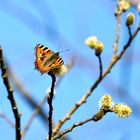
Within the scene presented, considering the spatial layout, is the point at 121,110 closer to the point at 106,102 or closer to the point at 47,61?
the point at 106,102

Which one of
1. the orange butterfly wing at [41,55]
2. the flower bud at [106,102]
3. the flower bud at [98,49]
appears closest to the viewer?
the orange butterfly wing at [41,55]

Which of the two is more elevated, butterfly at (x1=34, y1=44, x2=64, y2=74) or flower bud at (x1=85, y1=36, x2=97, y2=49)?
flower bud at (x1=85, y1=36, x2=97, y2=49)

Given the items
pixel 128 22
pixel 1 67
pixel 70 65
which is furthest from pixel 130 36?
pixel 1 67

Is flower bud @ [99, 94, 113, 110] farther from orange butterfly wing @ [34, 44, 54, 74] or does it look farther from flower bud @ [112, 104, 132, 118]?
orange butterfly wing @ [34, 44, 54, 74]

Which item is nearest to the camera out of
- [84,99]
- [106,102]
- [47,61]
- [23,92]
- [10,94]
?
[10,94]

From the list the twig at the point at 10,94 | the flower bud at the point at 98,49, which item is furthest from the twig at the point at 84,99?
the twig at the point at 10,94

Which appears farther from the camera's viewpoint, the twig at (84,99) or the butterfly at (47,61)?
the twig at (84,99)

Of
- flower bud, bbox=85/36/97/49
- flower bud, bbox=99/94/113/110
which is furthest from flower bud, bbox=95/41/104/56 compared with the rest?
flower bud, bbox=99/94/113/110

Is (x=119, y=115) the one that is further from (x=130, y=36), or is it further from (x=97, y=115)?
(x=130, y=36)

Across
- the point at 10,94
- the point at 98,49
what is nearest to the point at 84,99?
the point at 98,49

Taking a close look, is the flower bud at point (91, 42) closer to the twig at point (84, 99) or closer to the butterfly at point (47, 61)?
the twig at point (84, 99)

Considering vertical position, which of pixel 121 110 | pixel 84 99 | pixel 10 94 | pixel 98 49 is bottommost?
pixel 10 94
